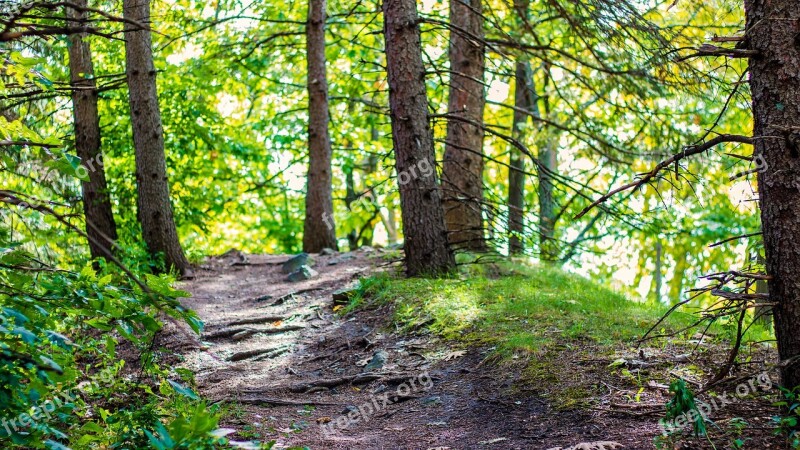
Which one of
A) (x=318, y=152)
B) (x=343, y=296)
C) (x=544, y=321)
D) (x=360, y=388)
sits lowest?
(x=360, y=388)

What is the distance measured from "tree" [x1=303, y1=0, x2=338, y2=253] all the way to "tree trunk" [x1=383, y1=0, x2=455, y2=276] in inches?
206

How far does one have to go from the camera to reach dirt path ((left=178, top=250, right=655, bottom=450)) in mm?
5219

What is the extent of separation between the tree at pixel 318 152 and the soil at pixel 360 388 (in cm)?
394

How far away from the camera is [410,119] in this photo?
8.68 metres

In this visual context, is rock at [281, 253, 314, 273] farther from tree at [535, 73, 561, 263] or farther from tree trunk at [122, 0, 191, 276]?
tree at [535, 73, 561, 263]

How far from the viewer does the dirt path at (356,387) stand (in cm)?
522

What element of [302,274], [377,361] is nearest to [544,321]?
[377,361]

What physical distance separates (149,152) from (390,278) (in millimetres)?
4537

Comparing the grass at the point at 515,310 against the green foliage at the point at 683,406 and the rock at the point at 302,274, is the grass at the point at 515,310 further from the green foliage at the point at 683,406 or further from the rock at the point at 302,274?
the green foliage at the point at 683,406

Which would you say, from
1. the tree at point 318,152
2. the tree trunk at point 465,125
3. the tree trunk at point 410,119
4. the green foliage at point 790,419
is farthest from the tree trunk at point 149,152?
the green foliage at point 790,419

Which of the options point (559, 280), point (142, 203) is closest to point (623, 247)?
point (559, 280)

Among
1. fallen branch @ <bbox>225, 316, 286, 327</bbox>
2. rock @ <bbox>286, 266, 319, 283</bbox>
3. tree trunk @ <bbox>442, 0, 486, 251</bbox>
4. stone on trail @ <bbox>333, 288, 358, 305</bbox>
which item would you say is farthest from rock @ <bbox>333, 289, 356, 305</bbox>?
tree trunk @ <bbox>442, 0, 486, 251</bbox>

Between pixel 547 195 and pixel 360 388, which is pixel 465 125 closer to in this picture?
pixel 547 195

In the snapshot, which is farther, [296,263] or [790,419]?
[296,263]
